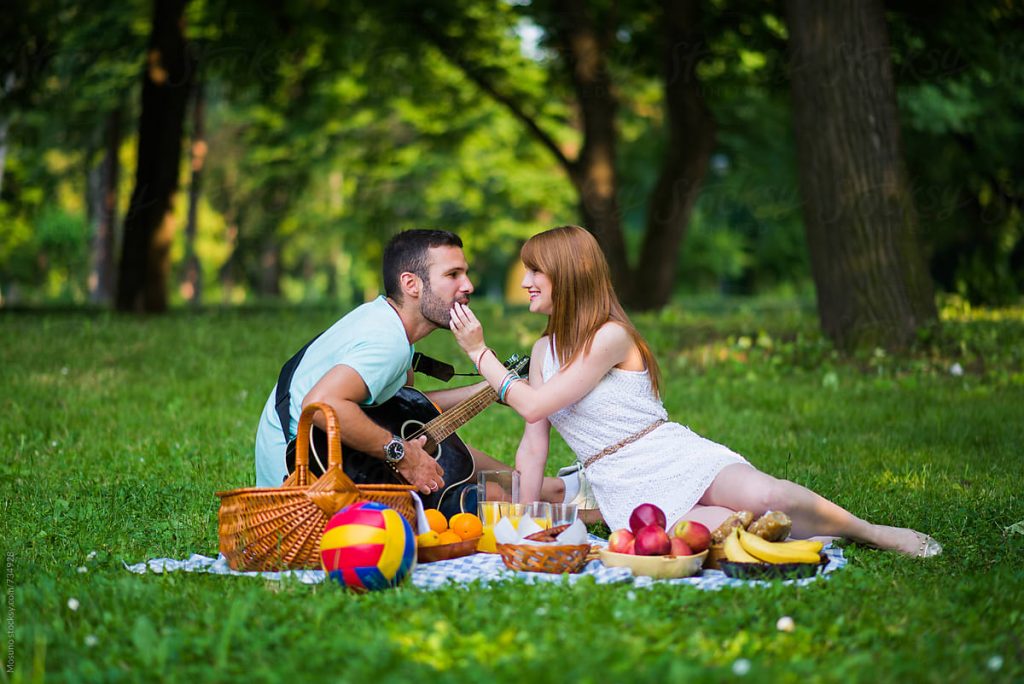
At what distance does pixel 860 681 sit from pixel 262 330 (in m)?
10.4

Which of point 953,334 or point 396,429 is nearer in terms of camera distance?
point 396,429

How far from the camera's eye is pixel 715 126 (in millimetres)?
17312

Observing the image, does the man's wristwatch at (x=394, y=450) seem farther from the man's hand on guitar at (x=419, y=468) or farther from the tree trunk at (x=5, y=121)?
the tree trunk at (x=5, y=121)

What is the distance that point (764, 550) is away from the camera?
454 cm

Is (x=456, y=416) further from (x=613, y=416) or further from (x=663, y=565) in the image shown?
(x=663, y=565)

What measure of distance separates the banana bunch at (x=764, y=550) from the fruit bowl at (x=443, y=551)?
3.81ft

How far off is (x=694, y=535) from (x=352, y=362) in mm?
1654

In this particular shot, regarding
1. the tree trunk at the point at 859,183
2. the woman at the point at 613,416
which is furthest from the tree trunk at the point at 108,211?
the woman at the point at 613,416

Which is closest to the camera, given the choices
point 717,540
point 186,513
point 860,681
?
point 860,681

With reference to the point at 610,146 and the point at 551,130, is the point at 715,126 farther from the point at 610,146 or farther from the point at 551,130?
the point at 551,130

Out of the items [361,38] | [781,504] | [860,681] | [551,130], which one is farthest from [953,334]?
[551,130]

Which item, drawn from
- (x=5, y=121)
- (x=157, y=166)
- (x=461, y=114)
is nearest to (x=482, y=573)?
(x=157, y=166)

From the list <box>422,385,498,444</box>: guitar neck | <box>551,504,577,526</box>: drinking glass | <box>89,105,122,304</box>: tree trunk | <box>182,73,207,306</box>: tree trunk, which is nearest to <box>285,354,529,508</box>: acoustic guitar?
<box>422,385,498,444</box>: guitar neck

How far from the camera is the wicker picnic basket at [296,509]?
4508 millimetres
